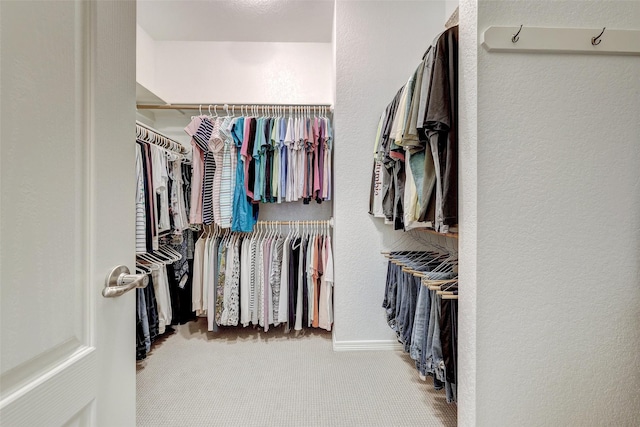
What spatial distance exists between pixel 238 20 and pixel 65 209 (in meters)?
2.38

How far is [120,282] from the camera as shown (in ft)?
1.91

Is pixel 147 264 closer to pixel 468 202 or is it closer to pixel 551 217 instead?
pixel 468 202

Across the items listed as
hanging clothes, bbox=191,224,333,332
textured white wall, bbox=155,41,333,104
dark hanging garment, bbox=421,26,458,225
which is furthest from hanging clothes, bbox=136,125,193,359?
dark hanging garment, bbox=421,26,458,225

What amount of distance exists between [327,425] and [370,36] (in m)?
2.46

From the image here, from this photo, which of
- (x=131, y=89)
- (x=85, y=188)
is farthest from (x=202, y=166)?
(x=85, y=188)

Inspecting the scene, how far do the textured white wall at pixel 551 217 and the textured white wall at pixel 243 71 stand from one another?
1891mm

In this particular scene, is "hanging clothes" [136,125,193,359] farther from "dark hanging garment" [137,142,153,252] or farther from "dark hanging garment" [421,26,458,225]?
"dark hanging garment" [421,26,458,225]

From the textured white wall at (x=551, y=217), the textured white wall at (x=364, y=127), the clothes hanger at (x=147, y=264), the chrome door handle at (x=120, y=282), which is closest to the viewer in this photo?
the chrome door handle at (x=120, y=282)

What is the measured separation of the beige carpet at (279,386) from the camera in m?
1.36

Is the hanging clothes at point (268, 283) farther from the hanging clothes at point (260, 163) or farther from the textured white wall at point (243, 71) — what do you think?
the textured white wall at point (243, 71)

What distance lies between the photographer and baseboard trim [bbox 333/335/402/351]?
198 centimetres

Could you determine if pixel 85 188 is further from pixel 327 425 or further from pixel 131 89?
pixel 327 425

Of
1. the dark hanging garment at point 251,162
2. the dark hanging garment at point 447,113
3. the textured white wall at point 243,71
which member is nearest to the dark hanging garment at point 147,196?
the dark hanging garment at point 251,162

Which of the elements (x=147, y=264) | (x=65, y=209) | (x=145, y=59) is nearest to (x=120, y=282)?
(x=65, y=209)
